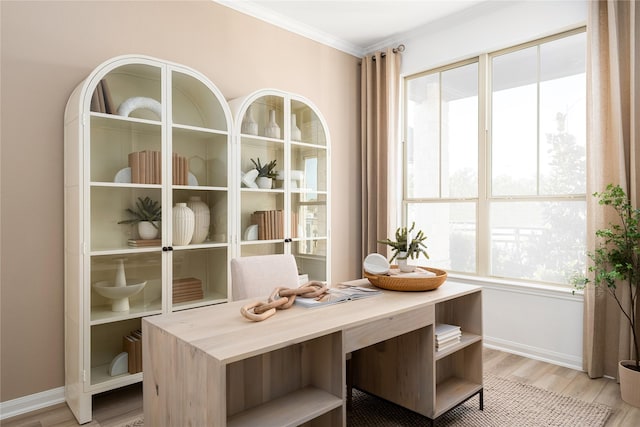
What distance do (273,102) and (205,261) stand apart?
129cm

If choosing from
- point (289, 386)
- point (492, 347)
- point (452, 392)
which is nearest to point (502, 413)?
point (452, 392)

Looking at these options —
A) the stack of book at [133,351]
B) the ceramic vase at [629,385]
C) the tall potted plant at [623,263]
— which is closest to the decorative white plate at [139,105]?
the stack of book at [133,351]

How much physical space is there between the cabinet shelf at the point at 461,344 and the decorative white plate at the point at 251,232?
1.54 m

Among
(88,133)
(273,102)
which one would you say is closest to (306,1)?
(273,102)

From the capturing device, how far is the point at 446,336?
81.8 inches

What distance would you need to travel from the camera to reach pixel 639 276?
2.44 m

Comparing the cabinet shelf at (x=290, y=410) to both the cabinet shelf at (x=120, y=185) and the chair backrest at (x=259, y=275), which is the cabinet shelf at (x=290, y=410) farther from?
the cabinet shelf at (x=120, y=185)

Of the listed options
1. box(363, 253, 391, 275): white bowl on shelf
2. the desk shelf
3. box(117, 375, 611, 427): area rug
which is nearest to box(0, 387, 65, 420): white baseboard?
box(117, 375, 611, 427): area rug

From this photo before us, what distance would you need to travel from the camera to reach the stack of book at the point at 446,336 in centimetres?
204

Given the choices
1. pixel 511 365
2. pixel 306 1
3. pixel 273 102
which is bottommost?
pixel 511 365

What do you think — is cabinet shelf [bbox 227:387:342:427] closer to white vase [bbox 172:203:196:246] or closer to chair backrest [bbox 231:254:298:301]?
chair backrest [bbox 231:254:298:301]

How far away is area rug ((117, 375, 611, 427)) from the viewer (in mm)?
2158

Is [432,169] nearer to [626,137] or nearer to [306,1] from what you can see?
[626,137]

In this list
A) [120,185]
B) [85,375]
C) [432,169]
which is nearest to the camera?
[85,375]
